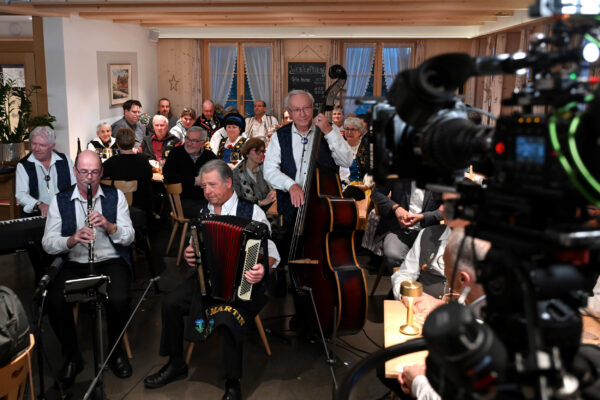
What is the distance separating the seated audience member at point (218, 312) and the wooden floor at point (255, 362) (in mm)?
132

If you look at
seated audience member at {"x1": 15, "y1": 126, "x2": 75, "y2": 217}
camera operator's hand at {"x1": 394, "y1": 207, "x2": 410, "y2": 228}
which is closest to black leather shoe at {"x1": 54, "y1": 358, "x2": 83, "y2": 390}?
seated audience member at {"x1": 15, "y1": 126, "x2": 75, "y2": 217}

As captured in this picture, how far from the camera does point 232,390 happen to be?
335 centimetres

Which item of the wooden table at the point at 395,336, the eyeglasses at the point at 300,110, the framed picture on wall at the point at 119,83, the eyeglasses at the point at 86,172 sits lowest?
the wooden table at the point at 395,336

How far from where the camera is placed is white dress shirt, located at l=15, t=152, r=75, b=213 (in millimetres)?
4805

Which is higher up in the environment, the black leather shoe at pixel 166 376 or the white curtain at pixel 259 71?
the white curtain at pixel 259 71

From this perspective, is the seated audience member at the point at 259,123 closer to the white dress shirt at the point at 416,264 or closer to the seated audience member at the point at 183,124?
the seated audience member at the point at 183,124

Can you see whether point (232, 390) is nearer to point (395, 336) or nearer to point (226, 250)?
point (226, 250)

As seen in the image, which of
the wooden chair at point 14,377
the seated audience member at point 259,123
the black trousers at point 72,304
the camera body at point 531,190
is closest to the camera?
the camera body at point 531,190

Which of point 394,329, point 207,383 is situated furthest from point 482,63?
point 207,383

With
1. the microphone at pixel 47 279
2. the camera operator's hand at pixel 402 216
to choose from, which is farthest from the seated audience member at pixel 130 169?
the camera operator's hand at pixel 402 216

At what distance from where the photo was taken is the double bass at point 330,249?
143 inches

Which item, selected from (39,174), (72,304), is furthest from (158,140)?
(72,304)

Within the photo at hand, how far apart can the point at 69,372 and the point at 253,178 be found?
7.62 ft

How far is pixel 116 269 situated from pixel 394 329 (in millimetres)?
2024
